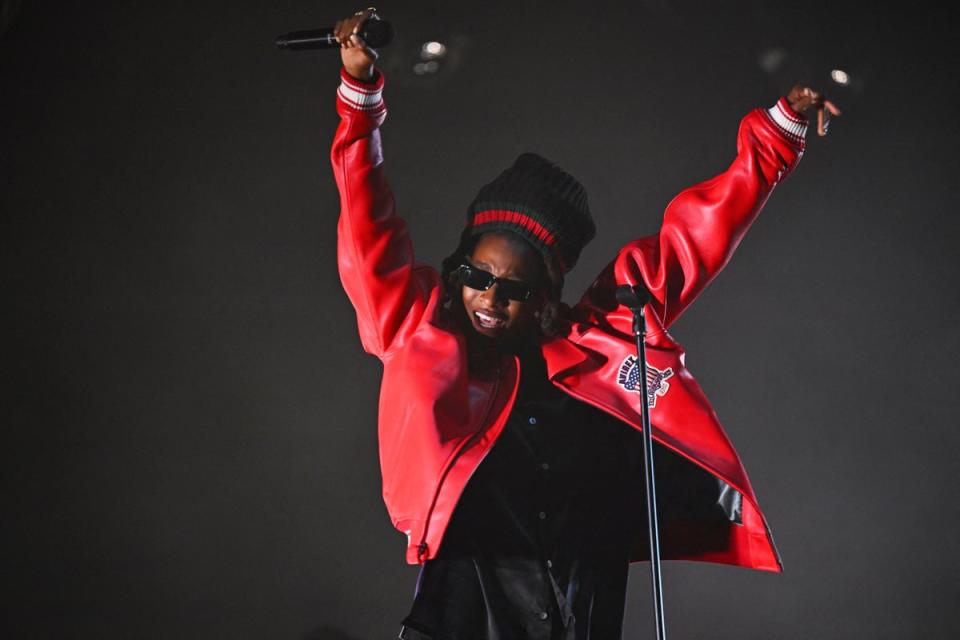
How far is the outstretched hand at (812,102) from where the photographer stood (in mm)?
1775

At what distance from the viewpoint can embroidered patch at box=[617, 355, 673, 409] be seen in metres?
1.85

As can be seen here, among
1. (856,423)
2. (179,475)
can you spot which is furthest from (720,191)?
(179,475)

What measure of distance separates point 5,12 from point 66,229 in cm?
73

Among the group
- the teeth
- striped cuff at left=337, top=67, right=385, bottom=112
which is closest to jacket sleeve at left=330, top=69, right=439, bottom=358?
striped cuff at left=337, top=67, right=385, bottom=112

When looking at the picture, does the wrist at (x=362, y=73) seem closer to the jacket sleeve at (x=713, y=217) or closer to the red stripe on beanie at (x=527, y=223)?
the red stripe on beanie at (x=527, y=223)

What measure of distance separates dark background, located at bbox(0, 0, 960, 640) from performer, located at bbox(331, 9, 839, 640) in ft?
1.72

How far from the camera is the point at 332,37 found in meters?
1.65

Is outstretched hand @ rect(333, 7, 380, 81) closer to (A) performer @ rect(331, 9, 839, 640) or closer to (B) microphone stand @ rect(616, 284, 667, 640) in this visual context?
(A) performer @ rect(331, 9, 839, 640)

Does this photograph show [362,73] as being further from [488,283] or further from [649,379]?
[649,379]

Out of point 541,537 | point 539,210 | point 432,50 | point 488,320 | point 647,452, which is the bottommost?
point 541,537

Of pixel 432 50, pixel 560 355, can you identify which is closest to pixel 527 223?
pixel 560 355

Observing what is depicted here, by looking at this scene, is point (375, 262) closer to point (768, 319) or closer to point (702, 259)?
point (702, 259)

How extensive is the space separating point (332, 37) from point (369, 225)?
0.32m

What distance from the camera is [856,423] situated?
2.90m
